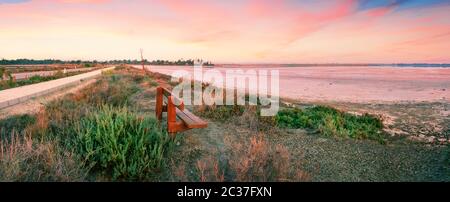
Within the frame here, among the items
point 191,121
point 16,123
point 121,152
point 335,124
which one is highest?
point 191,121

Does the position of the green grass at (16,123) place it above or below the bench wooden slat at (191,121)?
below

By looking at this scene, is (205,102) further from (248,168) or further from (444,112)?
(444,112)

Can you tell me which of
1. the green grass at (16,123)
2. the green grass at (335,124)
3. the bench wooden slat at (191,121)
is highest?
the bench wooden slat at (191,121)

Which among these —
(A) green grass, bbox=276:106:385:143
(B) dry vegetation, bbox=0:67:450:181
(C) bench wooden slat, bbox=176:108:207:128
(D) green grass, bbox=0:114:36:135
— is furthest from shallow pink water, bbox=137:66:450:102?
(D) green grass, bbox=0:114:36:135

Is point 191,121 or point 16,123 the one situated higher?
point 191,121

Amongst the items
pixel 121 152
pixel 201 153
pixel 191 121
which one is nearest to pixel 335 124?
pixel 201 153

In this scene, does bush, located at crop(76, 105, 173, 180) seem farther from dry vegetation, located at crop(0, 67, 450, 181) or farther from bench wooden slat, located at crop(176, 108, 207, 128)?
bench wooden slat, located at crop(176, 108, 207, 128)

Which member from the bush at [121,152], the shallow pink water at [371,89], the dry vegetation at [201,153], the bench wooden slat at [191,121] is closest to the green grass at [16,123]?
the dry vegetation at [201,153]

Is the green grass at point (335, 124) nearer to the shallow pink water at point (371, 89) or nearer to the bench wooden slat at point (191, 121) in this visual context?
the bench wooden slat at point (191, 121)

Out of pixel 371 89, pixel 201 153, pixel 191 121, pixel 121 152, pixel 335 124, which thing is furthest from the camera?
pixel 371 89

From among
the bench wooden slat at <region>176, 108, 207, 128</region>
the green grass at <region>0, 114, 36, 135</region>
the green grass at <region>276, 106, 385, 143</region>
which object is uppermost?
the bench wooden slat at <region>176, 108, 207, 128</region>

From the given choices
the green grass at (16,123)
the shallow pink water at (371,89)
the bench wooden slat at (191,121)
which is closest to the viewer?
the bench wooden slat at (191,121)

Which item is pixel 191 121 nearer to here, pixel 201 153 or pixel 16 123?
pixel 201 153
